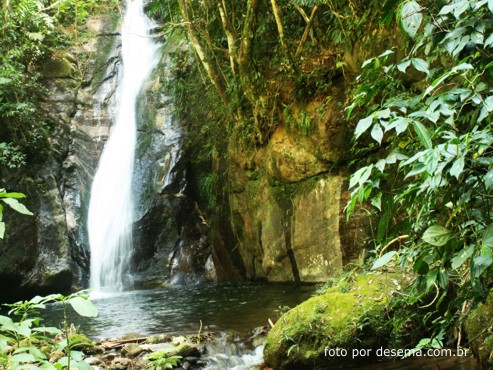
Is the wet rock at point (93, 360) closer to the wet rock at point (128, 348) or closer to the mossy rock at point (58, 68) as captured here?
the wet rock at point (128, 348)

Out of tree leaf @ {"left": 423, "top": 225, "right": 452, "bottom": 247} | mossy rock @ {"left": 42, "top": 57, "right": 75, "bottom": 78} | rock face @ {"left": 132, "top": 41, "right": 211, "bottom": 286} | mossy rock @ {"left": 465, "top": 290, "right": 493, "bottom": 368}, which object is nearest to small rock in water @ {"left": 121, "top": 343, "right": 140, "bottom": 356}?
mossy rock @ {"left": 465, "top": 290, "right": 493, "bottom": 368}

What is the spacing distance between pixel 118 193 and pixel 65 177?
1.42m

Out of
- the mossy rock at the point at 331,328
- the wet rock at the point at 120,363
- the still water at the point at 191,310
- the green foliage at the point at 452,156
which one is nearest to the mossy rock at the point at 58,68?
the still water at the point at 191,310

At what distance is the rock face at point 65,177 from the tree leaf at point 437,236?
980 cm

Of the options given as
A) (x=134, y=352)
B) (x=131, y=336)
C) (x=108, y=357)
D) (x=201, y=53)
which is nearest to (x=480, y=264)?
(x=134, y=352)

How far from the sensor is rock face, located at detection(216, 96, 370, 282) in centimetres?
748

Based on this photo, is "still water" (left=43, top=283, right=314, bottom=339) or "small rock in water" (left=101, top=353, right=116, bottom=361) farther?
"still water" (left=43, top=283, right=314, bottom=339)

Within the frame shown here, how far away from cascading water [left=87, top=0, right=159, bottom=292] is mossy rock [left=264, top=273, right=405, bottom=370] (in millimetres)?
7504

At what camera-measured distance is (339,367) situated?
377cm

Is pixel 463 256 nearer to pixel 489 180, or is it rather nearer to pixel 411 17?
pixel 489 180

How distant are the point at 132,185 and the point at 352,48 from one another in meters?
6.96

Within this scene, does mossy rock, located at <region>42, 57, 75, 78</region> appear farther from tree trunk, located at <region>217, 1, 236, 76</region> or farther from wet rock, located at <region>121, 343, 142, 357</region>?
wet rock, located at <region>121, 343, 142, 357</region>

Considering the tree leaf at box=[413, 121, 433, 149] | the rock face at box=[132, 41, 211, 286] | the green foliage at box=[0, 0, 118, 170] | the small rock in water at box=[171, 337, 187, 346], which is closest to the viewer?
the tree leaf at box=[413, 121, 433, 149]

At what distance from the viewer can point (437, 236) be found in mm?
1530
